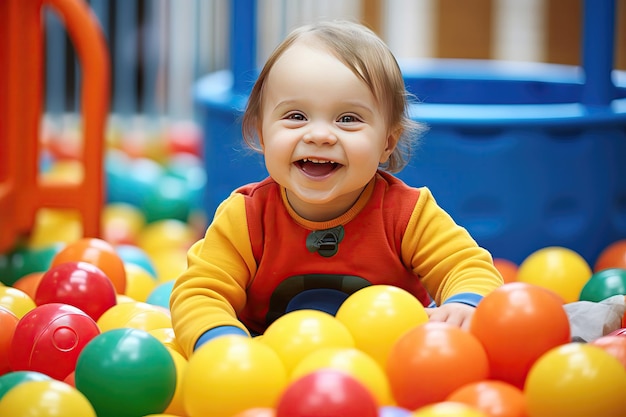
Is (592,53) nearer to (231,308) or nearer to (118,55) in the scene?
(231,308)

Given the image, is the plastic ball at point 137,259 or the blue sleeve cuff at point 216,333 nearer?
the blue sleeve cuff at point 216,333

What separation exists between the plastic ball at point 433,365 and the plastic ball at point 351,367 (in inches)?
0.7

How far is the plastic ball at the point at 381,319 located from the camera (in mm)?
1196

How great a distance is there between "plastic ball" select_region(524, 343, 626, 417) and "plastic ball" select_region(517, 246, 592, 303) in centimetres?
67

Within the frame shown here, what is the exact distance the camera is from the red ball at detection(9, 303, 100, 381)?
127 centimetres

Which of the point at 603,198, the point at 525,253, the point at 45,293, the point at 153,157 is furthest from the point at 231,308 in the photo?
the point at 153,157

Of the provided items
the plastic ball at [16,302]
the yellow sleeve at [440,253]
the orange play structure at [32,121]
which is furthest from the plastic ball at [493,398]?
the orange play structure at [32,121]

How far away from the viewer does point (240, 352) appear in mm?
1077

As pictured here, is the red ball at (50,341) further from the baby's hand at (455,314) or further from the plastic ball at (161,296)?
the baby's hand at (455,314)

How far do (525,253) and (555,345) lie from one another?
857 millimetres

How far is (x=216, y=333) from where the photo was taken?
1.22 meters

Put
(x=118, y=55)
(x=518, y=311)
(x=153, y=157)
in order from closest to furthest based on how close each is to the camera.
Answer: (x=518, y=311) < (x=153, y=157) < (x=118, y=55)

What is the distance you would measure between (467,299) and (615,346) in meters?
0.21

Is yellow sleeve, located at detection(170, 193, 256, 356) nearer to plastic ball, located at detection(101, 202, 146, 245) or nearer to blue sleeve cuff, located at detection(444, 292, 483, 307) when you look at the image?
blue sleeve cuff, located at detection(444, 292, 483, 307)
